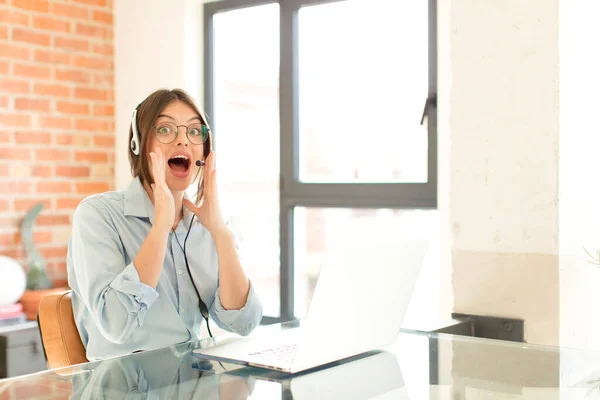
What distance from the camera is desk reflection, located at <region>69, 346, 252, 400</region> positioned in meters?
1.17

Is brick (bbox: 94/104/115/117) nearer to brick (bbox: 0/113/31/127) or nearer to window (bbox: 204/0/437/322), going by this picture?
brick (bbox: 0/113/31/127)

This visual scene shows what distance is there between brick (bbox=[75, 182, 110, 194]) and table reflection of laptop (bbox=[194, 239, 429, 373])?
2.25 metres

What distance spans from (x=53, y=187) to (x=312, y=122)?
1274mm

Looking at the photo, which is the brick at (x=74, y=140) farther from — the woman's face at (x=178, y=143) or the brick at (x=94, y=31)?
the woman's face at (x=178, y=143)

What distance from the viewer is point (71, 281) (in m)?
1.97

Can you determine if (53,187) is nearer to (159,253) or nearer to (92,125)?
(92,125)

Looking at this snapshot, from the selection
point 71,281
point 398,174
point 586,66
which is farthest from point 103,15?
point 586,66

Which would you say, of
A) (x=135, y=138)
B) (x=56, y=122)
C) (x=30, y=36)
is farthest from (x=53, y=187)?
(x=135, y=138)

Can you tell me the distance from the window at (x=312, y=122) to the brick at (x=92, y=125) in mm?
551

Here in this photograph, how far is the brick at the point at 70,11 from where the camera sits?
3537 mm

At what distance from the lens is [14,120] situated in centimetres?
337

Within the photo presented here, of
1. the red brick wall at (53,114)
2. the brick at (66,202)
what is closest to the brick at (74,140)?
the red brick wall at (53,114)

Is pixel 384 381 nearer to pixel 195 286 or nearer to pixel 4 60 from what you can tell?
pixel 195 286

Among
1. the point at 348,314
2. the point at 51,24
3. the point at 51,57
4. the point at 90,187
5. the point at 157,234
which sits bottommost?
the point at 348,314
